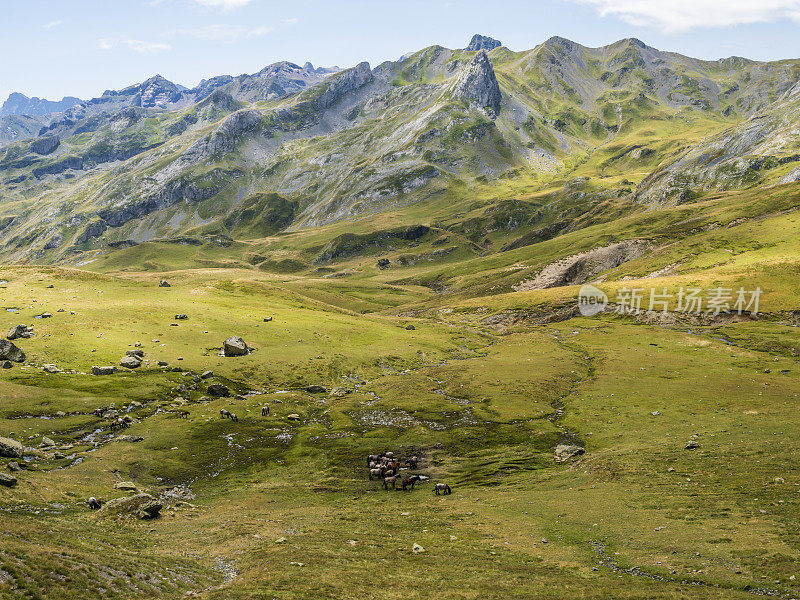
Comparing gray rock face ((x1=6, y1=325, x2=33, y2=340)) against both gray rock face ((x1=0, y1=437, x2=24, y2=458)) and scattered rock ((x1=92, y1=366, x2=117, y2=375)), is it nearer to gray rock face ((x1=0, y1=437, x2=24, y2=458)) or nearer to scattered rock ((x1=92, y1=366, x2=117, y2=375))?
scattered rock ((x1=92, y1=366, x2=117, y2=375))

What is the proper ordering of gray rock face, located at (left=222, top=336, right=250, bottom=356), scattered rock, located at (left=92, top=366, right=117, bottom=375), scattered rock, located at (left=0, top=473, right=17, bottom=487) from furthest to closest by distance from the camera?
1. gray rock face, located at (left=222, top=336, right=250, bottom=356)
2. scattered rock, located at (left=92, top=366, right=117, bottom=375)
3. scattered rock, located at (left=0, top=473, right=17, bottom=487)


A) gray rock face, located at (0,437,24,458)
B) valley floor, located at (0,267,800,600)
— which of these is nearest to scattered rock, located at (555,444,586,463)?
valley floor, located at (0,267,800,600)

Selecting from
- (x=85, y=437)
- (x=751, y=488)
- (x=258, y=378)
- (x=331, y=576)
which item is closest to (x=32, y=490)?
(x=85, y=437)

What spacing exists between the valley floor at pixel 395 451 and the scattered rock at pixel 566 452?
57.1 inches

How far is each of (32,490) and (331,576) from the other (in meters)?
30.0

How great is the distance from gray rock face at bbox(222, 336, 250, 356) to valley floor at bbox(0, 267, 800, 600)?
268cm

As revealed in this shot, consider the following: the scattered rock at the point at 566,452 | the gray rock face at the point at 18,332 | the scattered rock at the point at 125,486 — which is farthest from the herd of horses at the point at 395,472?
the gray rock face at the point at 18,332

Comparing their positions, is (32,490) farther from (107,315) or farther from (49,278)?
(49,278)

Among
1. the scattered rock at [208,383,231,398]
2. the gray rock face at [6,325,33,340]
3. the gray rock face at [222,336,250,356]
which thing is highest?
the gray rock face at [6,325,33,340]

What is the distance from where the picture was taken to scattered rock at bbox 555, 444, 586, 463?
5656 cm

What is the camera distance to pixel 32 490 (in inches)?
1535

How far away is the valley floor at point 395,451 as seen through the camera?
87.7 ft

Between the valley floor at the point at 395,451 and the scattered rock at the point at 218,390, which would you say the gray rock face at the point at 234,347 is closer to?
the valley floor at the point at 395,451

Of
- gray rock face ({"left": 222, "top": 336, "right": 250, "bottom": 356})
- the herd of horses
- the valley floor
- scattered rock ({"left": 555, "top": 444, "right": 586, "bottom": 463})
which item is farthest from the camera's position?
gray rock face ({"left": 222, "top": 336, "right": 250, "bottom": 356})
